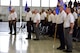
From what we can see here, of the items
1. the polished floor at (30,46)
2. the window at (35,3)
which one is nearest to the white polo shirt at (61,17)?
the polished floor at (30,46)

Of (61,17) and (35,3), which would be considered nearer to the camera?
(61,17)

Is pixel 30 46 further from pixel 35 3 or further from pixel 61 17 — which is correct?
pixel 35 3

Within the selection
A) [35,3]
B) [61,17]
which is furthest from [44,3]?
[61,17]

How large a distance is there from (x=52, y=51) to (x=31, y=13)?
13.4ft

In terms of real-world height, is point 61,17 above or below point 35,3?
below

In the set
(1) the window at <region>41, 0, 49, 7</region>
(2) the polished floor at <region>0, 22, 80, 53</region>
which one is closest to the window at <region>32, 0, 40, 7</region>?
(1) the window at <region>41, 0, 49, 7</region>

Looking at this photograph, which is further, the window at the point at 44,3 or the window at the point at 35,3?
the window at the point at 44,3

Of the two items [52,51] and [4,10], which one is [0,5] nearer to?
[4,10]

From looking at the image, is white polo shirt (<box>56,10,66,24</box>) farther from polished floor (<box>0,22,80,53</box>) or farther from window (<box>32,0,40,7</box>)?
window (<box>32,0,40,7</box>)

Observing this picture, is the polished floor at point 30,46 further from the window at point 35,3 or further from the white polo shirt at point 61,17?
the window at point 35,3

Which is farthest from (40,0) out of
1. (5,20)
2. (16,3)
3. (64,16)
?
(64,16)

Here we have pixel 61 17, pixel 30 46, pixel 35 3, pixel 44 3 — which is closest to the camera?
pixel 61 17

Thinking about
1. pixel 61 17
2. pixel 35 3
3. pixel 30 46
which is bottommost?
pixel 30 46

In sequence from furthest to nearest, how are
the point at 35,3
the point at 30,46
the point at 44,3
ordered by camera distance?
the point at 44,3 < the point at 35,3 < the point at 30,46
